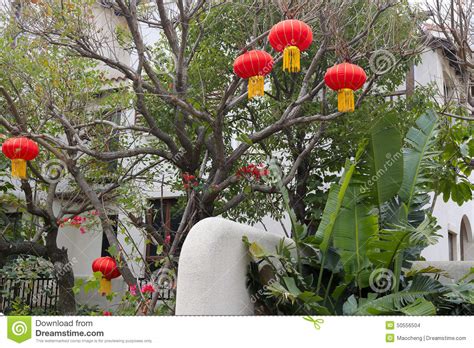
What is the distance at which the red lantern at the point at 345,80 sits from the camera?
7297 millimetres

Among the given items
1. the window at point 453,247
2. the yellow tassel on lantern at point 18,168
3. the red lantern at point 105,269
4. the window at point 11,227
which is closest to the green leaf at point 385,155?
the red lantern at point 105,269

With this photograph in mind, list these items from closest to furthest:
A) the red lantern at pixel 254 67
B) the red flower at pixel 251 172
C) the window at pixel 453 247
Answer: the red lantern at pixel 254 67
the red flower at pixel 251 172
the window at pixel 453 247

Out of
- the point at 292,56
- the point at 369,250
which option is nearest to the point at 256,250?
the point at 369,250

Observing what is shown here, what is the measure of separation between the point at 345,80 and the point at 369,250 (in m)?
1.98

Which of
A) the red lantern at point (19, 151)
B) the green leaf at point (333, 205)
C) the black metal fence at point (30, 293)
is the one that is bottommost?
the black metal fence at point (30, 293)

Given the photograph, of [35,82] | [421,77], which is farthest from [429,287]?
[421,77]

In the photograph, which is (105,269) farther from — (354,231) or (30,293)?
(30,293)

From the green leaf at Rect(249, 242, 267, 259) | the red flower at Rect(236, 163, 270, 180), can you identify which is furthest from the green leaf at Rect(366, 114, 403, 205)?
the red flower at Rect(236, 163, 270, 180)

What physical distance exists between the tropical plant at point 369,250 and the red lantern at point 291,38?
4.06ft

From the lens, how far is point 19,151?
798 cm

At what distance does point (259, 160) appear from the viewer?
12344mm

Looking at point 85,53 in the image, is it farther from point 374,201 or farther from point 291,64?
point 374,201

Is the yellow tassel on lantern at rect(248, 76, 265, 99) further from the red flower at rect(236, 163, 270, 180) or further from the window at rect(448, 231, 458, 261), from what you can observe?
the window at rect(448, 231, 458, 261)

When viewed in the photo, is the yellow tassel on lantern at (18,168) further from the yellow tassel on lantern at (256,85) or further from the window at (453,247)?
the window at (453,247)
